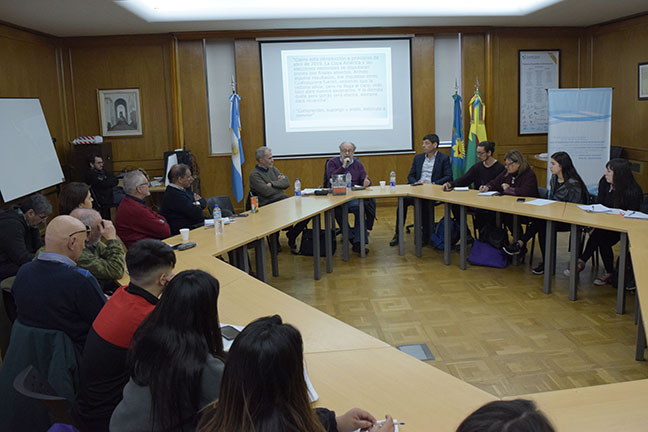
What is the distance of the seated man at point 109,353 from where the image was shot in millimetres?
2146

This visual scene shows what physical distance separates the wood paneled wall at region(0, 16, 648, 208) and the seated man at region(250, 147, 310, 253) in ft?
7.43

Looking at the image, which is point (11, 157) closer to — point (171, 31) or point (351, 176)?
point (171, 31)

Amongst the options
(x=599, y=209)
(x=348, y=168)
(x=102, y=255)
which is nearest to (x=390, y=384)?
(x=102, y=255)

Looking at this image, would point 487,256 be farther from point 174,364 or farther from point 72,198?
point 174,364

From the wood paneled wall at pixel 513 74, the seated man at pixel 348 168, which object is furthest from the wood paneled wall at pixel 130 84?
the wood paneled wall at pixel 513 74

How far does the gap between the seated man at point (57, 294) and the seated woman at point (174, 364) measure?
766 millimetres

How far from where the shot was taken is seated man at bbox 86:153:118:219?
775cm

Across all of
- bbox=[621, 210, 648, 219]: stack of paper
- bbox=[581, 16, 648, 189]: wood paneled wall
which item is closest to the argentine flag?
bbox=[621, 210, 648, 219]: stack of paper

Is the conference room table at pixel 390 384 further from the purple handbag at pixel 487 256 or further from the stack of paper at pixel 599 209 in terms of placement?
the purple handbag at pixel 487 256

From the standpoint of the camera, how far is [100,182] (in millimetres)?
7750

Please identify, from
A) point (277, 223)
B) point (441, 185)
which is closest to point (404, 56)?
point (441, 185)

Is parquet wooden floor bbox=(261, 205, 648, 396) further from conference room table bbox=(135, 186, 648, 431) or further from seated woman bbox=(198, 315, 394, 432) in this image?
seated woman bbox=(198, 315, 394, 432)

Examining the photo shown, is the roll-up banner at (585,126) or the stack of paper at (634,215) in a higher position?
the roll-up banner at (585,126)

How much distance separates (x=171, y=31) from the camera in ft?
27.1
